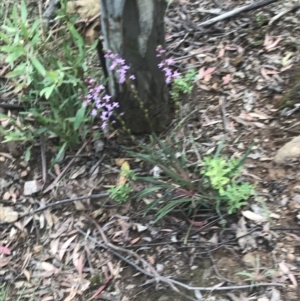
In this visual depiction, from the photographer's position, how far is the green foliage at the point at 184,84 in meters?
2.82

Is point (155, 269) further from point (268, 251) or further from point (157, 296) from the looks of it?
point (268, 251)

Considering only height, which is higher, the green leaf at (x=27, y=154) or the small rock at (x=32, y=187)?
the green leaf at (x=27, y=154)

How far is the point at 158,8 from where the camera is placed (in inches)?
91.9

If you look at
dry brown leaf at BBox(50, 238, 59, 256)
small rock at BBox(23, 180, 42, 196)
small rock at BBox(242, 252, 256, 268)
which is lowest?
dry brown leaf at BBox(50, 238, 59, 256)

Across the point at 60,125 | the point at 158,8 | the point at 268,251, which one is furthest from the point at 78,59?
the point at 268,251

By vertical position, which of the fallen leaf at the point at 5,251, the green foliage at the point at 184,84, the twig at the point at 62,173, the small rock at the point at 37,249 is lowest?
the fallen leaf at the point at 5,251

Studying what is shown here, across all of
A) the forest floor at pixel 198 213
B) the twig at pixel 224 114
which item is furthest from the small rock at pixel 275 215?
the twig at pixel 224 114

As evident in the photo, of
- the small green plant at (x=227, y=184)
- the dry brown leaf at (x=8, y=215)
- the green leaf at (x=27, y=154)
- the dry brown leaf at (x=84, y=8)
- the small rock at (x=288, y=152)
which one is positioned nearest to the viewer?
the small green plant at (x=227, y=184)

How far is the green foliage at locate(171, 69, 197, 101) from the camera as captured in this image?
2.82m

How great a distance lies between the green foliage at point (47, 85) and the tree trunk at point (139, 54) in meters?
0.23

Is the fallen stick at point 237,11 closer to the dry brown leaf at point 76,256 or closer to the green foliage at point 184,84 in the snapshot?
the green foliage at point 184,84

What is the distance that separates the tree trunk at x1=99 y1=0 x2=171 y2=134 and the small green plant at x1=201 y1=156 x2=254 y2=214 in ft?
1.54

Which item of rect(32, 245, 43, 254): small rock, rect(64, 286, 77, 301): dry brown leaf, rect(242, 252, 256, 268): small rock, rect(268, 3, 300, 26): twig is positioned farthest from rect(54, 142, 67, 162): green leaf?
rect(268, 3, 300, 26): twig

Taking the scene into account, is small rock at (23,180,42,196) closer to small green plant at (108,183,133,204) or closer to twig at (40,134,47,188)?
twig at (40,134,47,188)
